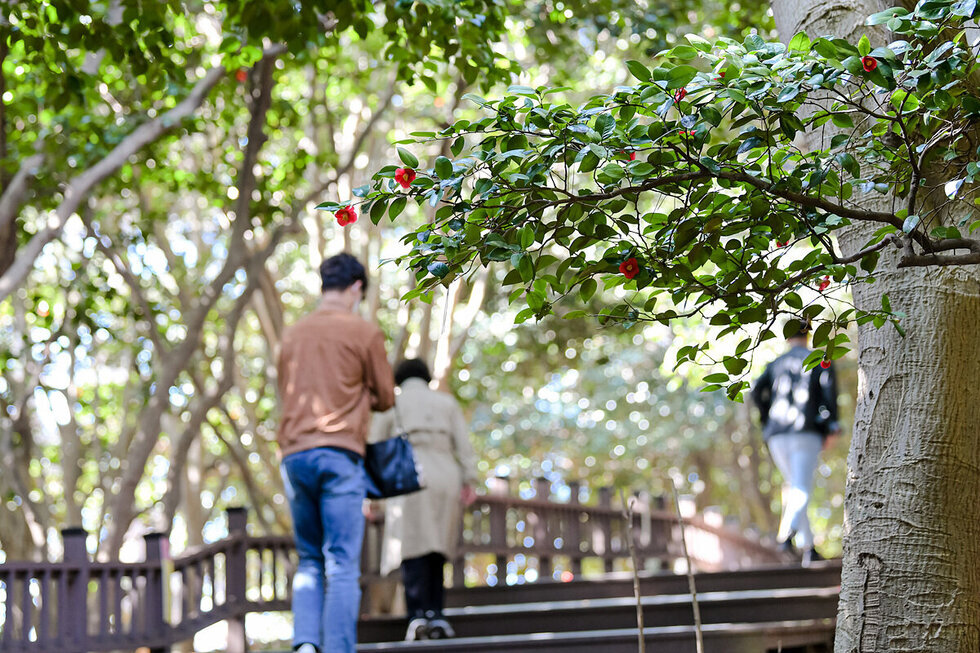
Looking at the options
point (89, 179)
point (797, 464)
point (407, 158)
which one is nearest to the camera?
point (407, 158)

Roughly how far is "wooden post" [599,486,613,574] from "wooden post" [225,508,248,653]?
433 centimetres

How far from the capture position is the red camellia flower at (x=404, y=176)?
2.55 meters

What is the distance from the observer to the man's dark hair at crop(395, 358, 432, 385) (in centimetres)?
704

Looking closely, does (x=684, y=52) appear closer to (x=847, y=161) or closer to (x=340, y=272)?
(x=847, y=161)

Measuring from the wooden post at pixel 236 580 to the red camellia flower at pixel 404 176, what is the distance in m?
4.45

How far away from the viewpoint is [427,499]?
6625 mm

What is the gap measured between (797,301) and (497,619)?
4.05 metres

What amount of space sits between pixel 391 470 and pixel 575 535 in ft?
16.3

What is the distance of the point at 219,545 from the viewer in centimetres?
642

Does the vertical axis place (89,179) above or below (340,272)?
above

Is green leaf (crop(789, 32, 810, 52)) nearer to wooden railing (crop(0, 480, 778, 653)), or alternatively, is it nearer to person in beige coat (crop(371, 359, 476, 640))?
person in beige coat (crop(371, 359, 476, 640))

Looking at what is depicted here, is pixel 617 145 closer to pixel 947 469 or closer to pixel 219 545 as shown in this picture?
pixel 947 469

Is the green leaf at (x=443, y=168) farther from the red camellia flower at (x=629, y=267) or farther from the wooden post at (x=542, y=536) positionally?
the wooden post at (x=542, y=536)

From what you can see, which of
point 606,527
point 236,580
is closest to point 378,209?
point 236,580
